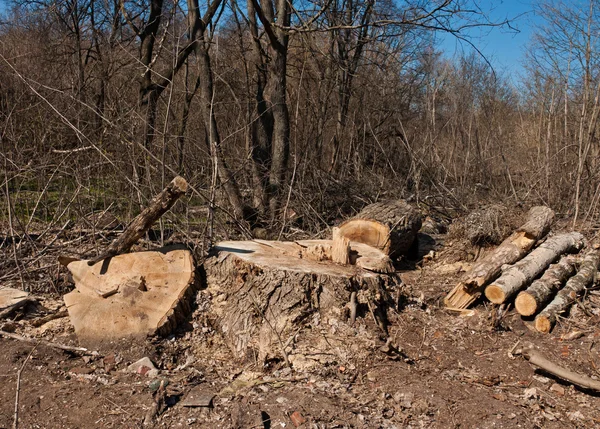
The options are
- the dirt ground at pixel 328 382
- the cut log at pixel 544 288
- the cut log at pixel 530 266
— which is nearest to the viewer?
the dirt ground at pixel 328 382

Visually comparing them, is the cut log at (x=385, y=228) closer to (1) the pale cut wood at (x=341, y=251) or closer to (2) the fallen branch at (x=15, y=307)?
(1) the pale cut wood at (x=341, y=251)

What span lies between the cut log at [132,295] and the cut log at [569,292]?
9.10 ft

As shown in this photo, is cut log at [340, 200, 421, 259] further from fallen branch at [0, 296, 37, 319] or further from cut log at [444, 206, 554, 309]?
fallen branch at [0, 296, 37, 319]

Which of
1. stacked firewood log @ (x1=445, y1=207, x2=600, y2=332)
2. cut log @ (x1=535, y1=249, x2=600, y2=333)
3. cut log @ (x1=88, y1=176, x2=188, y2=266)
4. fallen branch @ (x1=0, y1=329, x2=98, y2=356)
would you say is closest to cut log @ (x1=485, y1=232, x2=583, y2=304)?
stacked firewood log @ (x1=445, y1=207, x2=600, y2=332)

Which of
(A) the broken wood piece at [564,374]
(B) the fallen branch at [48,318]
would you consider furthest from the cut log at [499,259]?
(B) the fallen branch at [48,318]

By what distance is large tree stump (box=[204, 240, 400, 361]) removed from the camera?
3.58m

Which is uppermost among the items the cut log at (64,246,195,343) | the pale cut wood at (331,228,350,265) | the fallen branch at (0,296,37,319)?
the pale cut wood at (331,228,350,265)

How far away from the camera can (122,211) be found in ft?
19.1

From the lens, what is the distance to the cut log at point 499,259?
14.7 feet

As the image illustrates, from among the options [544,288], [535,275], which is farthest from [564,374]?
[535,275]

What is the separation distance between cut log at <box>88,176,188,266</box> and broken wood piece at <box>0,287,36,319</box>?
671mm

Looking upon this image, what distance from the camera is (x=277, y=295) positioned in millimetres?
3674

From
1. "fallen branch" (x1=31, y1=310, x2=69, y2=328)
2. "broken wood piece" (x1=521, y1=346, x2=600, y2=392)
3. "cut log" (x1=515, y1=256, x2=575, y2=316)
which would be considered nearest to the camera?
"broken wood piece" (x1=521, y1=346, x2=600, y2=392)

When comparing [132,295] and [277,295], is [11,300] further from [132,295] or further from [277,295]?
[277,295]
